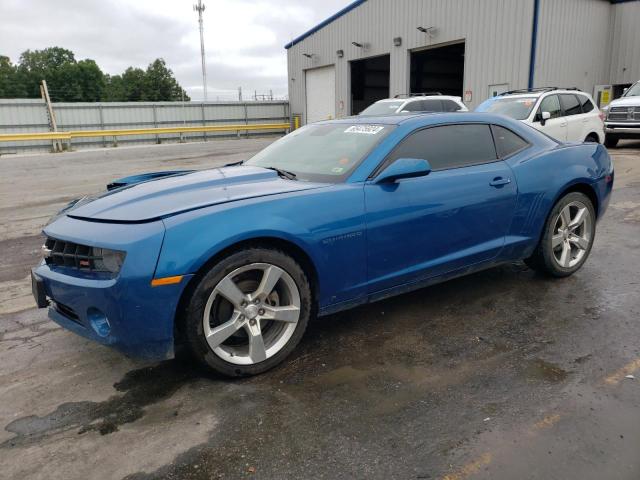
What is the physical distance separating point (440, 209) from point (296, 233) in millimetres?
1147

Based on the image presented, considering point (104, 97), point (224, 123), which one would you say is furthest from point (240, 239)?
point (104, 97)

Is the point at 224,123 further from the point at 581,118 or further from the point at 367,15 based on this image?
the point at 581,118

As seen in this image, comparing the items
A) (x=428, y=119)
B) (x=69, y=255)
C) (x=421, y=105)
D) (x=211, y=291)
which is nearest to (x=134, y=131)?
(x=421, y=105)

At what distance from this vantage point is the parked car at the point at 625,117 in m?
15.7

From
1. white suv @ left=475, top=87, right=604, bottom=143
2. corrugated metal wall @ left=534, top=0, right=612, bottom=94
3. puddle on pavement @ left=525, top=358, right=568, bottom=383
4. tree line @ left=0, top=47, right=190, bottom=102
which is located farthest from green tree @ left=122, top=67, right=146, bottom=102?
puddle on pavement @ left=525, top=358, right=568, bottom=383

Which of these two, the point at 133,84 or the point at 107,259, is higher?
the point at 133,84

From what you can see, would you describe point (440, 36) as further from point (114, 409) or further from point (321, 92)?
point (114, 409)

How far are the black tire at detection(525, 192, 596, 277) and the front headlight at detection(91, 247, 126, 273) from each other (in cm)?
339

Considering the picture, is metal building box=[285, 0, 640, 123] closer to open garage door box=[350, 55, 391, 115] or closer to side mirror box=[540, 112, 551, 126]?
open garage door box=[350, 55, 391, 115]

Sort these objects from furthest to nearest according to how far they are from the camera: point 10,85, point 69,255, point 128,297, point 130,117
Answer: point 10,85 < point 130,117 < point 69,255 < point 128,297

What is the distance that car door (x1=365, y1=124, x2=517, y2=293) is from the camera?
3.41 meters

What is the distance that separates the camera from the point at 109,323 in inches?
107

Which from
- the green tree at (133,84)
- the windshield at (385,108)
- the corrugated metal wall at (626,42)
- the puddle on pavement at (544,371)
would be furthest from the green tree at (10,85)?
the puddle on pavement at (544,371)

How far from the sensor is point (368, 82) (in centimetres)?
3127
